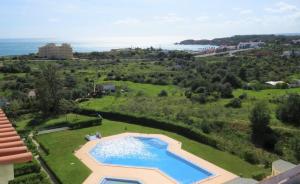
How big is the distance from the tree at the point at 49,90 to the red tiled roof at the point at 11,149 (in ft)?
98.8

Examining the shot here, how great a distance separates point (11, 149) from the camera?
3.23 metres

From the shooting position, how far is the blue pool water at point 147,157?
19598 millimetres

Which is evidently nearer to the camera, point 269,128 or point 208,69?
point 269,128

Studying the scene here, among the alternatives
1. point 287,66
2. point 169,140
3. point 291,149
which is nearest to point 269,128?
point 291,149

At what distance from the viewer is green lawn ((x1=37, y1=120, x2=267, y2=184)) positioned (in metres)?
19.2

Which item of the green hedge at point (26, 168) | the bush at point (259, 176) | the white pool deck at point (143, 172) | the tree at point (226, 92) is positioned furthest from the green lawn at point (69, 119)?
the bush at point (259, 176)

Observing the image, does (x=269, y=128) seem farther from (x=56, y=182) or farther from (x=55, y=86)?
(x=55, y=86)

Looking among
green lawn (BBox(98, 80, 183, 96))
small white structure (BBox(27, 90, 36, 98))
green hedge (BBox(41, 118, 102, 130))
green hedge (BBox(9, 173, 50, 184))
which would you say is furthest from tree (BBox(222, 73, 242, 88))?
green hedge (BBox(9, 173, 50, 184))

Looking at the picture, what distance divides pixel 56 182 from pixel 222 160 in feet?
34.9

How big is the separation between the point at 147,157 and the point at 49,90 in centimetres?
1593

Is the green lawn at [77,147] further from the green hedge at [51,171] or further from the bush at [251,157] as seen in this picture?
the bush at [251,157]

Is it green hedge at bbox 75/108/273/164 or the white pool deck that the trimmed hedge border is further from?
the white pool deck

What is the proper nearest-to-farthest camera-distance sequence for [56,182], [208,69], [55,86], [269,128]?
[56,182] < [269,128] < [55,86] < [208,69]

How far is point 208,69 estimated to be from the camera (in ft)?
180
